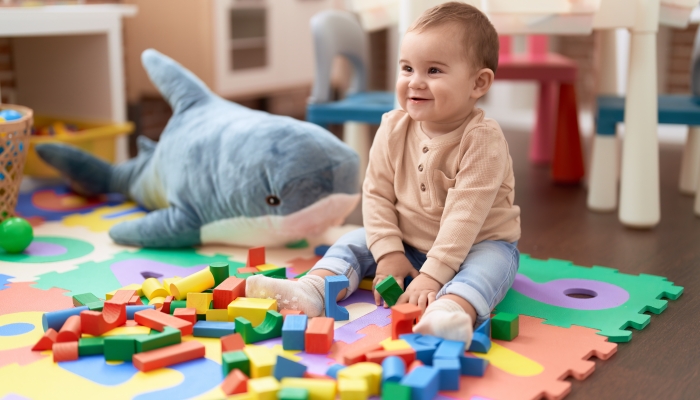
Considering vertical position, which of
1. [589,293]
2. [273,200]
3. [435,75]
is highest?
[435,75]

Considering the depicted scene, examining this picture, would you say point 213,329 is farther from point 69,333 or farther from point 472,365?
point 472,365

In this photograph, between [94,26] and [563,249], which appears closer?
[563,249]

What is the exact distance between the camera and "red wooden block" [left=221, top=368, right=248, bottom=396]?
834 millimetres

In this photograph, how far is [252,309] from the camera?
103cm

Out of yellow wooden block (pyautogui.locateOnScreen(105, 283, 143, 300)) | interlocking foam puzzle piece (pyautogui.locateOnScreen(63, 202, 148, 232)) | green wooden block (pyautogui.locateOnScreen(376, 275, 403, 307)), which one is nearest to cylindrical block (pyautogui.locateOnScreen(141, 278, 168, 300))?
yellow wooden block (pyautogui.locateOnScreen(105, 283, 143, 300))

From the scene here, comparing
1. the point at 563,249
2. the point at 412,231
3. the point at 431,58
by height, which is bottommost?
the point at 563,249

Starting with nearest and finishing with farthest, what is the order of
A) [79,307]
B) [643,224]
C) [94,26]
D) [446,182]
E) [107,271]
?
[79,307] < [446,182] < [107,271] < [643,224] < [94,26]

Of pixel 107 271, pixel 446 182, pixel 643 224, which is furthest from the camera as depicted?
pixel 643 224

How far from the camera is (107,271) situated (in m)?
1.29

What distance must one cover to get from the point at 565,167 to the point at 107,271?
1.27m

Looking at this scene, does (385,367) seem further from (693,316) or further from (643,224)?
(643,224)

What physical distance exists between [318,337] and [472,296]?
22 centimetres

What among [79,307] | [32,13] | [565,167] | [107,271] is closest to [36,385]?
[79,307]

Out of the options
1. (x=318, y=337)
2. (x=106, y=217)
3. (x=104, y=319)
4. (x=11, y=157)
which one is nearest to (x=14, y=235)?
(x=11, y=157)
